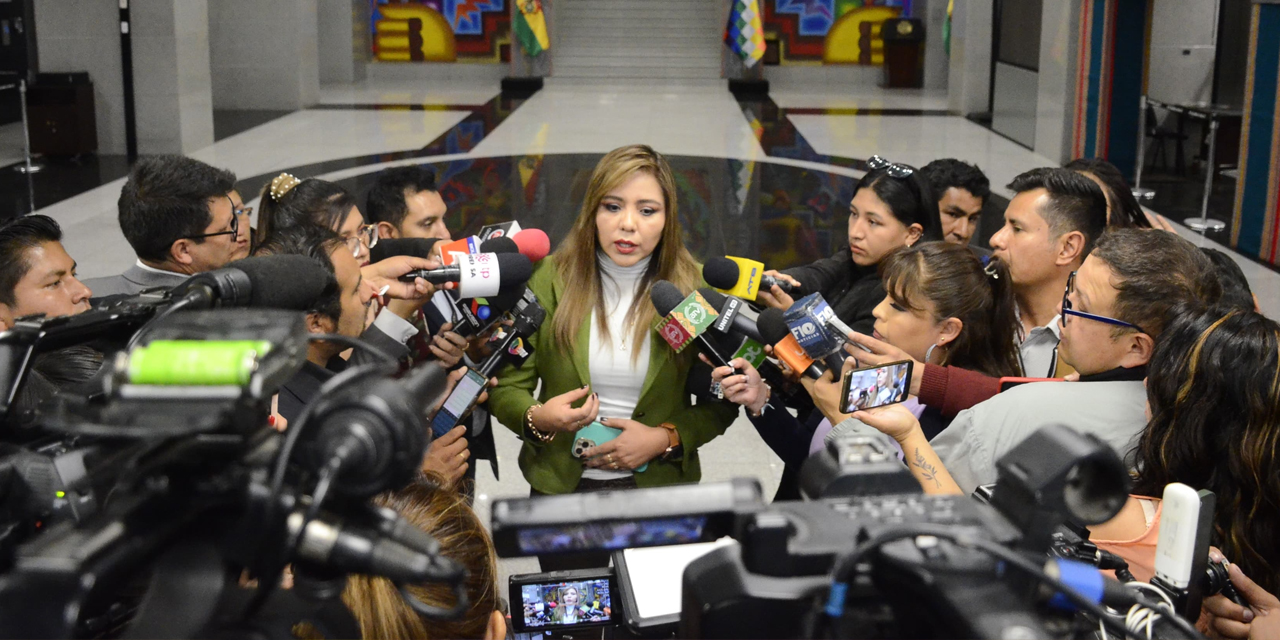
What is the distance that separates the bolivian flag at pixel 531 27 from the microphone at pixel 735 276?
46.5ft

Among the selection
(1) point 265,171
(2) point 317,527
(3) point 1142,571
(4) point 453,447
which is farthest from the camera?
(1) point 265,171

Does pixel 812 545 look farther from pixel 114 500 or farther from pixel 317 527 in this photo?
pixel 114 500

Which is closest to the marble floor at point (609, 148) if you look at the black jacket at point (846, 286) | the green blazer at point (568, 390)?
the green blazer at point (568, 390)

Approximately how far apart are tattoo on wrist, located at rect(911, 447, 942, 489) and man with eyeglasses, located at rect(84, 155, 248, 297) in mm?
1916

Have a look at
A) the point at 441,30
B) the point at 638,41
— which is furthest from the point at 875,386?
the point at 441,30

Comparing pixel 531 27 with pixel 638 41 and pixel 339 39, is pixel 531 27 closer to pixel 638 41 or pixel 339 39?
pixel 638 41

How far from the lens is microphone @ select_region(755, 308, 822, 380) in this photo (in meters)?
2.04

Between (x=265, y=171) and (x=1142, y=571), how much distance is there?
9112mm

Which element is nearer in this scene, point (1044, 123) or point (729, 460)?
point (729, 460)

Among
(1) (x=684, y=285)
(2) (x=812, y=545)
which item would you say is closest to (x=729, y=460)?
(1) (x=684, y=285)

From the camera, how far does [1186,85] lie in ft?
36.4

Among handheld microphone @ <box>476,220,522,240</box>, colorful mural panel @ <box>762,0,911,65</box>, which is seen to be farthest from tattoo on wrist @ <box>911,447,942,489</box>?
colorful mural panel @ <box>762,0,911,65</box>

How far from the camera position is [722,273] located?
2.48 meters

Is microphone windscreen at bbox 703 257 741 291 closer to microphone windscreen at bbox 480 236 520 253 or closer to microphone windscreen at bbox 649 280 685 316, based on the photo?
microphone windscreen at bbox 649 280 685 316
